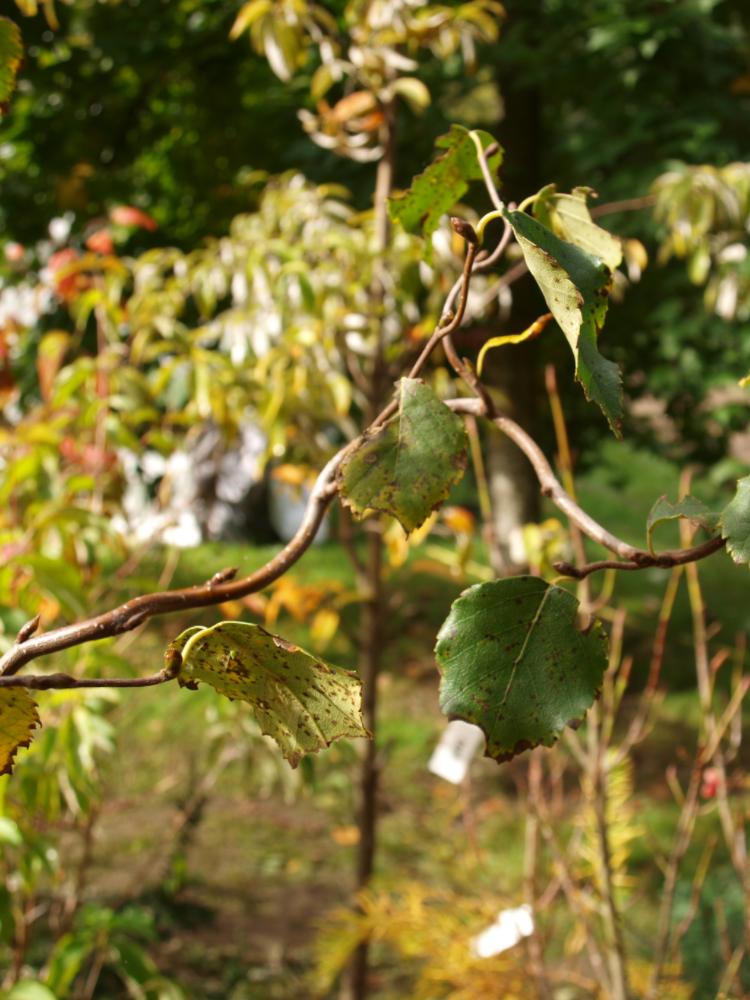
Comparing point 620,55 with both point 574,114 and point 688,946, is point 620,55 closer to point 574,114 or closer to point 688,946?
point 574,114

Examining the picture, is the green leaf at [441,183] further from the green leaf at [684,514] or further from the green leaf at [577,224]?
the green leaf at [684,514]

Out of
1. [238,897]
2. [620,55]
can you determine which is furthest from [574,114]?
[238,897]

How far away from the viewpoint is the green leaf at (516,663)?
365 mm

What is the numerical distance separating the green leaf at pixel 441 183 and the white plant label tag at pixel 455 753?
100 cm

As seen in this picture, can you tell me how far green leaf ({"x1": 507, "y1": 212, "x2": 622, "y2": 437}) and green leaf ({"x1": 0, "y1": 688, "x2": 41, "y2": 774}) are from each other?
0.66 ft

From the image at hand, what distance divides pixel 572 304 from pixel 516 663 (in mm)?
116

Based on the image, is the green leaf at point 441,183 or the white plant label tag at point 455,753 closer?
the green leaf at point 441,183

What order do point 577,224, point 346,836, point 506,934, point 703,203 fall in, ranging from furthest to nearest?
Result: point 346,836 < point 703,203 < point 506,934 < point 577,224

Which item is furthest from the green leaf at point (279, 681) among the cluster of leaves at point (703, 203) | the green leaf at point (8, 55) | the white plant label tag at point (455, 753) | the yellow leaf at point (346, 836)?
the yellow leaf at point (346, 836)

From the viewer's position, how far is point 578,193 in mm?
500

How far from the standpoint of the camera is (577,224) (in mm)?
460

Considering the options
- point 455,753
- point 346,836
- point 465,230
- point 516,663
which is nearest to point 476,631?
point 516,663

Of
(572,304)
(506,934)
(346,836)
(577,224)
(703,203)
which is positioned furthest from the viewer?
(346,836)

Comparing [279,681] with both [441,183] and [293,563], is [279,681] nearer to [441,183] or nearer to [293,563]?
[293,563]
